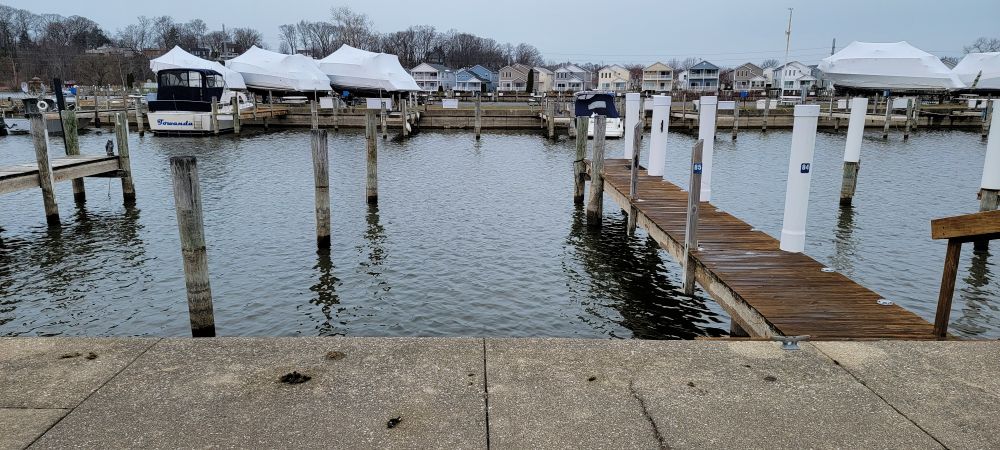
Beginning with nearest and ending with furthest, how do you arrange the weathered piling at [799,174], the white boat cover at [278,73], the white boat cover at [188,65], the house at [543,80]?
the weathered piling at [799,174] < the white boat cover at [188,65] < the white boat cover at [278,73] < the house at [543,80]

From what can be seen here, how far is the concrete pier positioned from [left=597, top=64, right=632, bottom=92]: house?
123996mm

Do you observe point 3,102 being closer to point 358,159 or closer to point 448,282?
point 358,159

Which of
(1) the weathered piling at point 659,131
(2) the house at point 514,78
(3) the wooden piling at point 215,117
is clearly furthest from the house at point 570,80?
(1) the weathered piling at point 659,131

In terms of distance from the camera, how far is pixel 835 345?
485 cm

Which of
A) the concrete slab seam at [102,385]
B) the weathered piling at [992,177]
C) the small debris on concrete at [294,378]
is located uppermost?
the weathered piling at [992,177]

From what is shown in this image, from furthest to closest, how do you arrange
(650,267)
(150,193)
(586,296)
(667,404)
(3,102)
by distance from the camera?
1. (3,102)
2. (150,193)
3. (650,267)
4. (586,296)
5. (667,404)

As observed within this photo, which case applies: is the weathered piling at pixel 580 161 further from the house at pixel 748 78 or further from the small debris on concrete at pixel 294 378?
the house at pixel 748 78

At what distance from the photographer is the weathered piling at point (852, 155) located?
54.0 feet

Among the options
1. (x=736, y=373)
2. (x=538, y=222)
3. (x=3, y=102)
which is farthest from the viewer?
(x=3, y=102)

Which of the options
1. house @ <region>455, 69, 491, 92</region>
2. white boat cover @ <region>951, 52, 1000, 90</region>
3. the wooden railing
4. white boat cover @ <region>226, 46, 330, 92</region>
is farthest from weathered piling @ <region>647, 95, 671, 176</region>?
house @ <region>455, 69, 491, 92</region>

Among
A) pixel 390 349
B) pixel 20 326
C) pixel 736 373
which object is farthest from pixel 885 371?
pixel 20 326

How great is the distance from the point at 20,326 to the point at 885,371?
9850mm

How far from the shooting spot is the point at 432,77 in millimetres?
109625

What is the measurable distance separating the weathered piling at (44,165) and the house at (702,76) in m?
116
